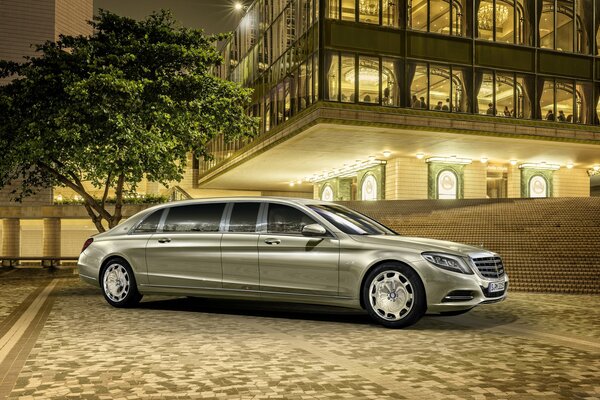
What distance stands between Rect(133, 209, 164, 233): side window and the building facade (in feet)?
61.5

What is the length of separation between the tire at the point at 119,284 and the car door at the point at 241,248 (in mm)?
1732

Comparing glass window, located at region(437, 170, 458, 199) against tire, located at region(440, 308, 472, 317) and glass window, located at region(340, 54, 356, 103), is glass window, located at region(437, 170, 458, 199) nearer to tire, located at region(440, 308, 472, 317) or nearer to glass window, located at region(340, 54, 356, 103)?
glass window, located at region(340, 54, 356, 103)

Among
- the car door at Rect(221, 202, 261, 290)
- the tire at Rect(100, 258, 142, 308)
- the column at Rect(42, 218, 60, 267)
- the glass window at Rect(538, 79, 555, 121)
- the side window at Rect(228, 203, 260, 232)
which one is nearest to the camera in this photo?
the car door at Rect(221, 202, 261, 290)

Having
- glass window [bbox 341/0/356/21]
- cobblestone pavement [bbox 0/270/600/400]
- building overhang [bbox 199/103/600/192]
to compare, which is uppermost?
glass window [bbox 341/0/356/21]

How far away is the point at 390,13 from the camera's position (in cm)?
3050

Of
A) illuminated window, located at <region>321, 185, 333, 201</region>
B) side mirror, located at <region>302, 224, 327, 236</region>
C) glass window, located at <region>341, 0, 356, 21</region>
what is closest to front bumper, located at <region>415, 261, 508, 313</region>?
side mirror, located at <region>302, 224, 327, 236</region>

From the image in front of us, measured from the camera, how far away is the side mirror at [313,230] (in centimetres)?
823

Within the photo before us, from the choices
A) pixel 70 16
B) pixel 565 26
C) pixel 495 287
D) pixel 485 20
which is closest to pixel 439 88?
pixel 485 20

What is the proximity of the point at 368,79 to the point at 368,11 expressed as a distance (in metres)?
3.02

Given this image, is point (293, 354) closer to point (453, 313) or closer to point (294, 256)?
point (294, 256)

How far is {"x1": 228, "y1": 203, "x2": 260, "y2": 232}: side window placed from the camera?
9.05 meters

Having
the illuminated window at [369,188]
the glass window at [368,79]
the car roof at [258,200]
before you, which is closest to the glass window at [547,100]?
the glass window at [368,79]

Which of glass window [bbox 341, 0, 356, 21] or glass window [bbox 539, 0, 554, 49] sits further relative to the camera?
glass window [bbox 539, 0, 554, 49]

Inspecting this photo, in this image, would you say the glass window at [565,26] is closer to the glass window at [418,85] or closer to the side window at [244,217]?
the glass window at [418,85]
